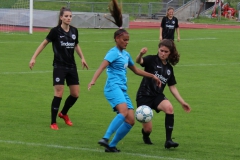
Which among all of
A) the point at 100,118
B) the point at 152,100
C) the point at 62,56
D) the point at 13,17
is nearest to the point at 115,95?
the point at 152,100

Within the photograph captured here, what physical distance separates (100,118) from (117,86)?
3014mm

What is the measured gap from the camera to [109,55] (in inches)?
339

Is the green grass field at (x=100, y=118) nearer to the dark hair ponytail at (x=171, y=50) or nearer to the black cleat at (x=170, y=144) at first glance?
the black cleat at (x=170, y=144)

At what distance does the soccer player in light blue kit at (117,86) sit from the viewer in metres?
8.53

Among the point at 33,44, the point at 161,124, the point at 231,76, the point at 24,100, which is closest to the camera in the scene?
the point at 161,124

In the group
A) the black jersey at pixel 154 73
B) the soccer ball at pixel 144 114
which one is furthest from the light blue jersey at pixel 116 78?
the black jersey at pixel 154 73

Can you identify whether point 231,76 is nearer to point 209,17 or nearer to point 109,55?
point 109,55

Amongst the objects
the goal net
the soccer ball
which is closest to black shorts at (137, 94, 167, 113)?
the soccer ball

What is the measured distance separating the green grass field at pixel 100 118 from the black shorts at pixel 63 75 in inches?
30.7

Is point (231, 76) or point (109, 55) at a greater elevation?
point (109, 55)

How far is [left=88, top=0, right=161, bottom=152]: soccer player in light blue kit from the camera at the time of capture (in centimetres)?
853

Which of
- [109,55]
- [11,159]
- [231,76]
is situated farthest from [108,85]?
[231,76]

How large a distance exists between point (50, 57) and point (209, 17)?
3496 centimetres

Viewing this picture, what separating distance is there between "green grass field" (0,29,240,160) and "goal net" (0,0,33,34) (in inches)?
480
